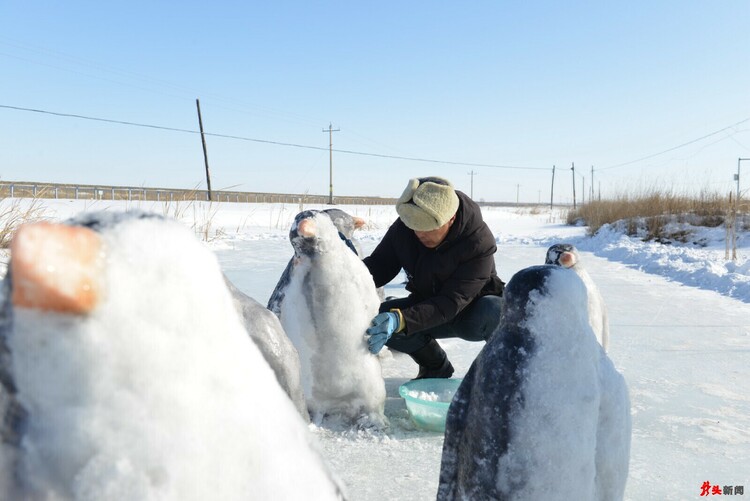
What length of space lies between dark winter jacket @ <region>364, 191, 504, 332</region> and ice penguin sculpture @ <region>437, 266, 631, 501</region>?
4.60ft

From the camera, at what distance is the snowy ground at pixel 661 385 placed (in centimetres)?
201

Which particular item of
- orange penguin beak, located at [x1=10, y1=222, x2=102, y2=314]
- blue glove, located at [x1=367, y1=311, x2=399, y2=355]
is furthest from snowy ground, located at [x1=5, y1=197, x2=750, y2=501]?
orange penguin beak, located at [x1=10, y1=222, x2=102, y2=314]

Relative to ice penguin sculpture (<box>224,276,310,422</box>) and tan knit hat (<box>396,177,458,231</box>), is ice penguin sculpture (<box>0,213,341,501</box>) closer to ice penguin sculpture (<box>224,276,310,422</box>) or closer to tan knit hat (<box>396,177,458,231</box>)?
ice penguin sculpture (<box>224,276,310,422</box>)

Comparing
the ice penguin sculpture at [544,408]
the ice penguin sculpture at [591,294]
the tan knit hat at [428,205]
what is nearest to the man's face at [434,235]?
the tan knit hat at [428,205]

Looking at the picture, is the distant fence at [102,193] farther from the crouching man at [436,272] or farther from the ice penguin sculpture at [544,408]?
the ice penguin sculpture at [544,408]

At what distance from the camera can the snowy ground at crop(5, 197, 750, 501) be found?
2012 mm

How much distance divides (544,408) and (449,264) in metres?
1.76

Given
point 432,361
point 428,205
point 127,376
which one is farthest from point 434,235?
point 127,376

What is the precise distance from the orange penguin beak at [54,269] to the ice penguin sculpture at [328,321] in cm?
170

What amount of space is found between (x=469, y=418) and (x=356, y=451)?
3.51ft

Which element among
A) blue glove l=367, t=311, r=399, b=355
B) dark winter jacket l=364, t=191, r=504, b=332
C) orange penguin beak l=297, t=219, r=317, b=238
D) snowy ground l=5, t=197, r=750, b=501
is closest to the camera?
snowy ground l=5, t=197, r=750, b=501

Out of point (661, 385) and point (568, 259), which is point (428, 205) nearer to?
point (568, 259)

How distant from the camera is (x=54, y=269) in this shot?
1.59 ft

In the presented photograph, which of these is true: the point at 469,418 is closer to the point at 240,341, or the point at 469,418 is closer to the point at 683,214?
the point at 240,341
